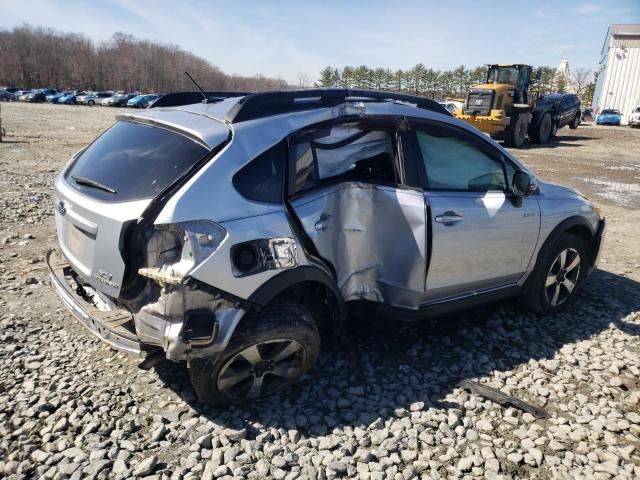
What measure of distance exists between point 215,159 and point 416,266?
5.08 ft

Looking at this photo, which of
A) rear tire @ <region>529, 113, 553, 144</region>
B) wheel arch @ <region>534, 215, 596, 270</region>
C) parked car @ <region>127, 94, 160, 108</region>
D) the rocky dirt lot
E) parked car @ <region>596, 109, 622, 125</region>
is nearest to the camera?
the rocky dirt lot

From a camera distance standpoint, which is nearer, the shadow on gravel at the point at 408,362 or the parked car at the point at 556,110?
the shadow on gravel at the point at 408,362

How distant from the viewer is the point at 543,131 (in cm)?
2005

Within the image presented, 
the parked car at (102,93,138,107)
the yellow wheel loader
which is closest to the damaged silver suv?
the yellow wheel loader

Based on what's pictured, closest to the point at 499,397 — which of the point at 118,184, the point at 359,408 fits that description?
the point at 359,408

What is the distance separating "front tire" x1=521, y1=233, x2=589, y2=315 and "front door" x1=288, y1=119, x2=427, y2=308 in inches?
55.3

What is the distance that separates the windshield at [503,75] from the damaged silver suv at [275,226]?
16.6 metres

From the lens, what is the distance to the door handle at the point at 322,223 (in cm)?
295

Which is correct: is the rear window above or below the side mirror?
above

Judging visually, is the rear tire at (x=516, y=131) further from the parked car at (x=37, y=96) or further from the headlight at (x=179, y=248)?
the parked car at (x=37, y=96)

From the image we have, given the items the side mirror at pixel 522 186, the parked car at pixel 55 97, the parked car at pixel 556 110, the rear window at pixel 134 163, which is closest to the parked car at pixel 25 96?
the parked car at pixel 55 97

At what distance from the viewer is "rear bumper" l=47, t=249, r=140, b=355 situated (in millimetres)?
2600

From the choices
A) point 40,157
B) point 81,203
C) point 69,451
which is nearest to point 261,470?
point 69,451

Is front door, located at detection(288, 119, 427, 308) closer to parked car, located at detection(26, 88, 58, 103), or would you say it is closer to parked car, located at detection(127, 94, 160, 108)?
parked car, located at detection(127, 94, 160, 108)
